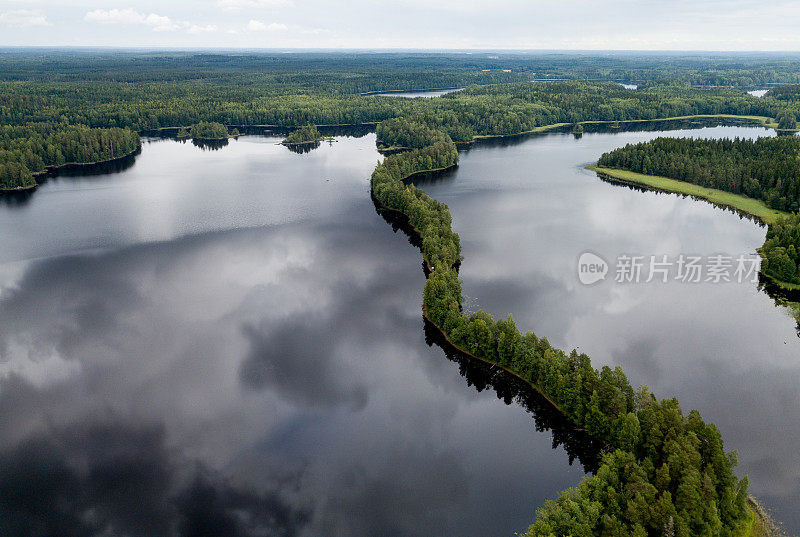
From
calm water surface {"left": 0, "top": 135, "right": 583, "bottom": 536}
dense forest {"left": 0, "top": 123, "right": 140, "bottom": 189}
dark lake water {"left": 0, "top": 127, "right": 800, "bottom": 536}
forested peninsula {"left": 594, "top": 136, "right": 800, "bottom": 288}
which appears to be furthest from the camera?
dense forest {"left": 0, "top": 123, "right": 140, "bottom": 189}

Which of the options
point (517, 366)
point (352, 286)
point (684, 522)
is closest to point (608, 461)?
point (684, 522)

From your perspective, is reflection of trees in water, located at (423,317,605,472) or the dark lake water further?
reflection of trees in water, located at (423,317,605,472)

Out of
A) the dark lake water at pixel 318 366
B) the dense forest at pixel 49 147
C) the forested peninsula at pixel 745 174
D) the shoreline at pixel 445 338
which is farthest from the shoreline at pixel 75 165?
the forested peninsula at pixel 745 174

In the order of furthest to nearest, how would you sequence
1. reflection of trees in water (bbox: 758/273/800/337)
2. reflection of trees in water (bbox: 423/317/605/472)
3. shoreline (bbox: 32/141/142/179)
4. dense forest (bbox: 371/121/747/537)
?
shoreline (bbox: 32/141/142/179) → reflection of trees in water (bbox: 758/273/800/337) → reflection of trees in water (bbox: 423/317/605/472) → dense forest (bbox: 371/121/747/537)

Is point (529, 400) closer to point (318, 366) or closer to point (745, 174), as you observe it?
point (318, 366)

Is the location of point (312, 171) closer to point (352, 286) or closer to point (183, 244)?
point (183, 244)

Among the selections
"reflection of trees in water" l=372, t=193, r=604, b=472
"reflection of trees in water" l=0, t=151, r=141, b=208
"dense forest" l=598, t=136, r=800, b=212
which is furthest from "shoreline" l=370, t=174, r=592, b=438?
"reflection of trees in water" l=0, t=151, r=141, b=208

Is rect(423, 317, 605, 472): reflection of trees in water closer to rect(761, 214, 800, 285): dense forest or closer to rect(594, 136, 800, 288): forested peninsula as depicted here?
rect(761, 214, 800, 285): dense forest
